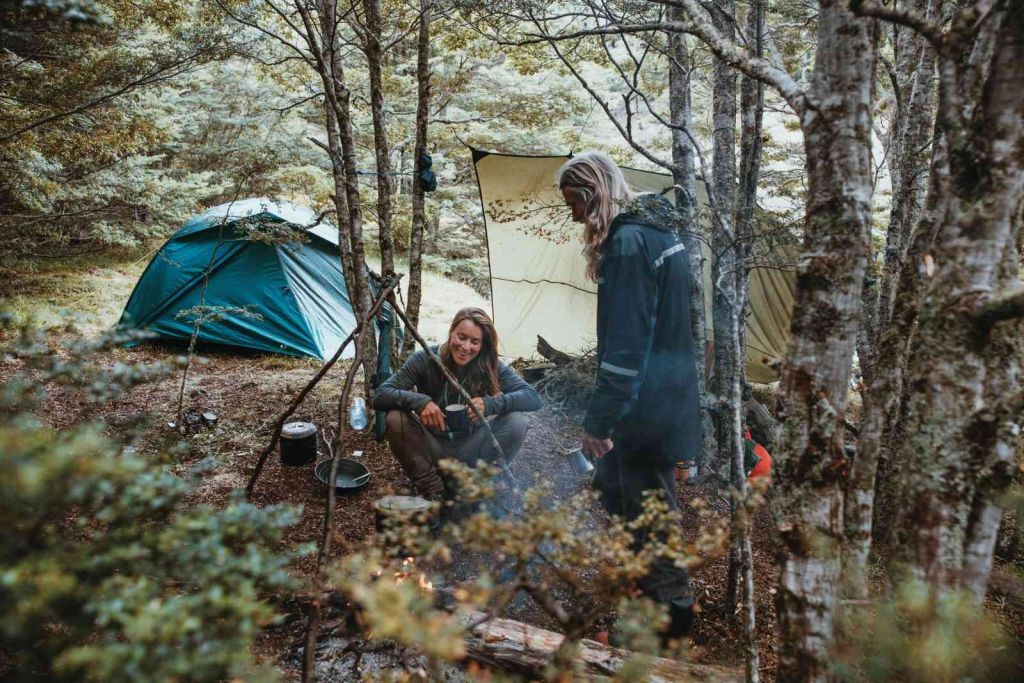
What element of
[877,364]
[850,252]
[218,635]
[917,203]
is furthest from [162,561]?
[917,203]

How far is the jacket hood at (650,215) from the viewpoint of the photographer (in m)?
2.22

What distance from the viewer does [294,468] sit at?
3830mm

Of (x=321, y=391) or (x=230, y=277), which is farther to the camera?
(x=230, y=277)

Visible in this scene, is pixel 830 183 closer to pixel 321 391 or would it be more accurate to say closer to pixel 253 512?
pixel 253 512

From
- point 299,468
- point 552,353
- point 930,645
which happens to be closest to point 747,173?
point 930,645

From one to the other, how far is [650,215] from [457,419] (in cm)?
169

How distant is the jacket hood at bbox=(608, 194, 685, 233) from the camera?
2219mm

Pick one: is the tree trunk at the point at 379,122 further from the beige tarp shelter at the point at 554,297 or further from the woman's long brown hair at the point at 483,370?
the beige tarp shelter at the point at 554,297

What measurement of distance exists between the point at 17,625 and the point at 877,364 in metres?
2.18

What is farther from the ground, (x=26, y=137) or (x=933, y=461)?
(x=26, y=137)

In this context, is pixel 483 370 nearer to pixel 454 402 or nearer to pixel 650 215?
pixel 454 402

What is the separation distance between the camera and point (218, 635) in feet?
3.12

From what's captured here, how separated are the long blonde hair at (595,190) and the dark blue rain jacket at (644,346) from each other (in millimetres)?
84

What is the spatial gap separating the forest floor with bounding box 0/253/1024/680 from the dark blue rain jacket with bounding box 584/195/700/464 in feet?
1.43
